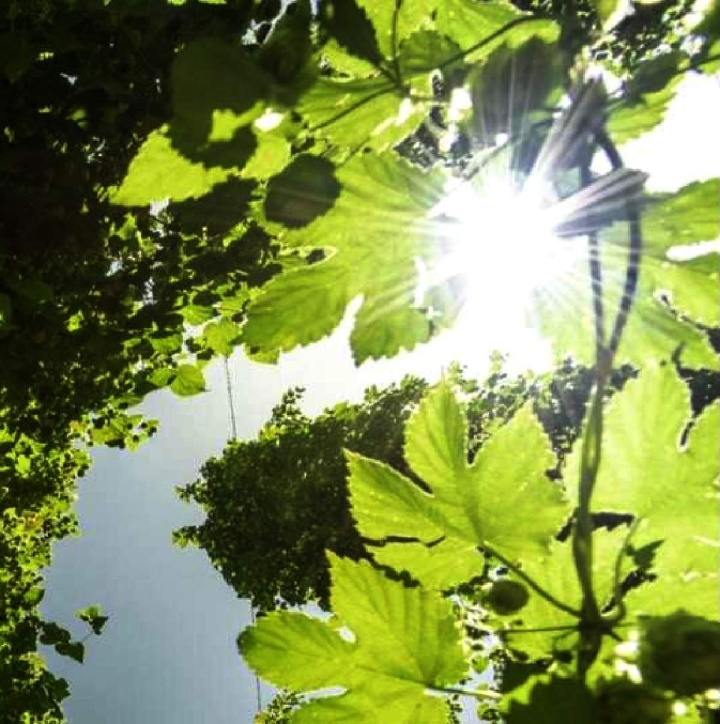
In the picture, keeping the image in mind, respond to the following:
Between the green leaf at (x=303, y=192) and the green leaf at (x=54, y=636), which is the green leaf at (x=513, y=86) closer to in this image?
the green leaf at (x=303, y=192)

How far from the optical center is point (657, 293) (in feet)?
2.73

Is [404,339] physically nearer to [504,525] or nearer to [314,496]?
[504,525]

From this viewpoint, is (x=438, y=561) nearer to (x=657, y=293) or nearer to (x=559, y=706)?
(x=559, y=706)

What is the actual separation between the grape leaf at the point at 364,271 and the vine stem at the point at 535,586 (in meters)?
0.29

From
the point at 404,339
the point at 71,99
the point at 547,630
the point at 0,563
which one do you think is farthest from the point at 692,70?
the point at 0,563

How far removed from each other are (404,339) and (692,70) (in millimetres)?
417

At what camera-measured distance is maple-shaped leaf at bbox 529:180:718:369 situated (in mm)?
748

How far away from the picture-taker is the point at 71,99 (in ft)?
12.1

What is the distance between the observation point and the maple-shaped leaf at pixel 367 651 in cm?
74

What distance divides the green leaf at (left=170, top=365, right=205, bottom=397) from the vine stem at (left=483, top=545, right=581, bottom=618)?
4290 mm

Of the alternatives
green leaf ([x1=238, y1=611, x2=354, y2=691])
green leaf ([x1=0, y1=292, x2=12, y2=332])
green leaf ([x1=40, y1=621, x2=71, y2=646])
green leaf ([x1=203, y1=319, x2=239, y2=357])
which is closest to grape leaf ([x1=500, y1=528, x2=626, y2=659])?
green leaf ([x1=238, y1=611, x2=354, y2=691])

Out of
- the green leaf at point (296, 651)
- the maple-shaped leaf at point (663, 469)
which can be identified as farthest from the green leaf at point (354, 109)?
the green leaf at point (296, 651)

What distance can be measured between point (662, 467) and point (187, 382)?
14.8 feet

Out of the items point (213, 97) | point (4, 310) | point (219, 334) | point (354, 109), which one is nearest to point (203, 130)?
point (213, 97)
